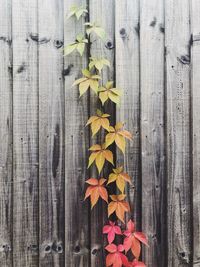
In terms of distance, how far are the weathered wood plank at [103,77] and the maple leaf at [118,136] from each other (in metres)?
0.07

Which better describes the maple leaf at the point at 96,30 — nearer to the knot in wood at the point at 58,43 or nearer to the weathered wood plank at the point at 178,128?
the knot in wood at the point at 58,43

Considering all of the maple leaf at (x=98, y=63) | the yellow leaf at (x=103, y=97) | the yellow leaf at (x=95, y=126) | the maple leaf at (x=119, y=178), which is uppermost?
the maple leaf at (x=98, y=63)

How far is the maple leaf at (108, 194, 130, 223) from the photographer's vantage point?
2213 millimetres

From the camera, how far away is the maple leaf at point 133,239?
2.20 m

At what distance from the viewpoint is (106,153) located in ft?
7.31

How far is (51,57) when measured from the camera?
221 centimetres

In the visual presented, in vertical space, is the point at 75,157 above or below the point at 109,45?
below

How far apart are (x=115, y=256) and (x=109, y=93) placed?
833 mm

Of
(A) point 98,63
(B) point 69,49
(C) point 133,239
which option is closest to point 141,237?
(C) point 133,239

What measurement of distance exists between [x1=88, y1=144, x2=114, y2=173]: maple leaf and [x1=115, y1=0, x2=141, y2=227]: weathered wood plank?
0.08 m

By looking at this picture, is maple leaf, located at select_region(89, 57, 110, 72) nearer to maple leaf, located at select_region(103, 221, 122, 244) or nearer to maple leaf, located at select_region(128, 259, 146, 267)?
maple leaf, located at select_region(103, 221, 122, 244)

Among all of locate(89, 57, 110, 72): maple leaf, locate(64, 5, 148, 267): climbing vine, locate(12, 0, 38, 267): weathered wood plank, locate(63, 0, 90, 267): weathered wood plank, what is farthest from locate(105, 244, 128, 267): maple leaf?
locate(89, 57, 110, 72): maple leaf

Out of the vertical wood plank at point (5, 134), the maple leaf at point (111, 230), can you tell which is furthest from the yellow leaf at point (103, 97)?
the maple leaf at point (111, 230)

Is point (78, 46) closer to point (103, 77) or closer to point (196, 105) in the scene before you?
point (103, 77)
